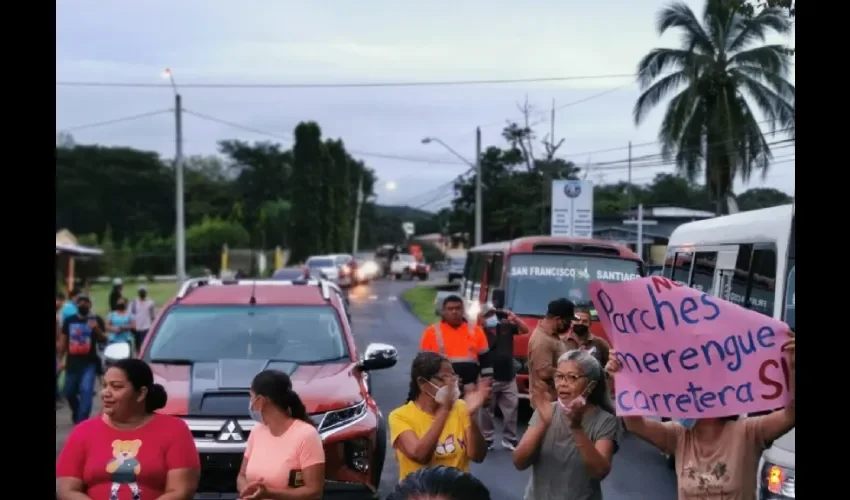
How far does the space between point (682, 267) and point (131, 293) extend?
127 feet

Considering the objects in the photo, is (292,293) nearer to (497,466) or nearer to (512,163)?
(497,466)

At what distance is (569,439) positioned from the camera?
15.5 feet

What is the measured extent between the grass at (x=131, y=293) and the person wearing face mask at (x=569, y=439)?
30.3 meters

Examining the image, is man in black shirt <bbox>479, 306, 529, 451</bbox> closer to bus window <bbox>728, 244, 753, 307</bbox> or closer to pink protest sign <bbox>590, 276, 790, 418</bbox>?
bus window <bbox>728, 244, 753, 307</bbox>

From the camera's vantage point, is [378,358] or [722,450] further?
[378,358]

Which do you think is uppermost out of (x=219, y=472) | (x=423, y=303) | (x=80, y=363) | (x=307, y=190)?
(x=307, y=190)

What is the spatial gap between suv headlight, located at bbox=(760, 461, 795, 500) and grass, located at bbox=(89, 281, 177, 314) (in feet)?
97.7

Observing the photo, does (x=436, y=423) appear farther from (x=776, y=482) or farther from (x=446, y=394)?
(x=776, y=482)

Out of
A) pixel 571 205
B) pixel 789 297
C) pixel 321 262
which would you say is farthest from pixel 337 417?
pixel 321 262

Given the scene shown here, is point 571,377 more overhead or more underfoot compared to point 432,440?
more overhead

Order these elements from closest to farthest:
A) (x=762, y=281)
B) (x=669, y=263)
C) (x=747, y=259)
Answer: (x=762, y=281) < (x=747, y=259) < (x=669, y=263)

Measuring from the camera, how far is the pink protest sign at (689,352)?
14.1 ft

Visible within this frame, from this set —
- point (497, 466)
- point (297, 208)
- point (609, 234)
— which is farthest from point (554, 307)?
point (297, 208)
